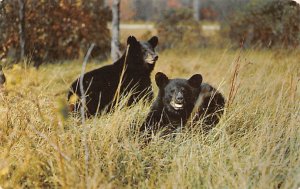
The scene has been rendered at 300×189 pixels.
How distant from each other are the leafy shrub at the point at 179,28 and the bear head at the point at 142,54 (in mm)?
3937

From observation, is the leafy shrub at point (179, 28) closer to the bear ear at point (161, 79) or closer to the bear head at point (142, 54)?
the bear head at point (142, 54)

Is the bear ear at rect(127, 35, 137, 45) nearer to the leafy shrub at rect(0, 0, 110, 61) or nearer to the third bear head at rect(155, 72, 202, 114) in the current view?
the third bear head at rect(155, 72, 202, 114)

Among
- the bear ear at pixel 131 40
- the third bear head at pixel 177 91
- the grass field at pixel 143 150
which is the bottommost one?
the grass field at pixel 143 150

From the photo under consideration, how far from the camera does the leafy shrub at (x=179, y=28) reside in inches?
380

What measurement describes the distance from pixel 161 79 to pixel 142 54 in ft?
3.50

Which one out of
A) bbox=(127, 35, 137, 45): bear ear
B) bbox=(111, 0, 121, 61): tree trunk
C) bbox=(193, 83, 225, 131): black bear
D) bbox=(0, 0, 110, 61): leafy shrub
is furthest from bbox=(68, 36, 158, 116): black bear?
bbox=(0, 0, 110, 61): leafy shrub

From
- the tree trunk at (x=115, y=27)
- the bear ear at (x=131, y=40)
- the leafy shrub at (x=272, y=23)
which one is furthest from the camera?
the tree trunk at (x=115, y=27)

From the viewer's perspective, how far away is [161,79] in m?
4.42

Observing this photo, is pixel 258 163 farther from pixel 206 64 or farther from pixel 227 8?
pixel 227 8

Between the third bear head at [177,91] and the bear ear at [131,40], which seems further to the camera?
the bear ear at [131,40]

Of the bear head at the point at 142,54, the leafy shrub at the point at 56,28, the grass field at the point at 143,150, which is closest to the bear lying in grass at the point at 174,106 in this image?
the grass field at the point at 143,150

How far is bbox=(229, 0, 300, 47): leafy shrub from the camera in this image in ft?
18.1

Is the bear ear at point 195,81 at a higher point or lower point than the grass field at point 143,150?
higher

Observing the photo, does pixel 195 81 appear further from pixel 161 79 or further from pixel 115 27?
pixel 115 27
